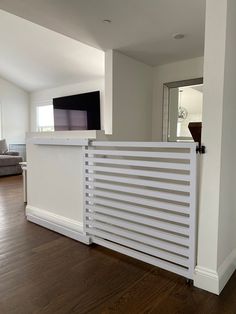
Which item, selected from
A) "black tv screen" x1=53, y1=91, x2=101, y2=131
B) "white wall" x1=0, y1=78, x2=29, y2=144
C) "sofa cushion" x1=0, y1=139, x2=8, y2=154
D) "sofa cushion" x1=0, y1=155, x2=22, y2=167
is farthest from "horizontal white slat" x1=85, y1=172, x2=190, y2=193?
"white wall" x1=0, y1=78, x2=29, y2=144

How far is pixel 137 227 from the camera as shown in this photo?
1.96 m

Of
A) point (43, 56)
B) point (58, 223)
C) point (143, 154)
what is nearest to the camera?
point (143, 154)

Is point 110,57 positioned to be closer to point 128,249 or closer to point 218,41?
point 218,41

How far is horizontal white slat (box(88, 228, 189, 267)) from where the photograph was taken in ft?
5.74

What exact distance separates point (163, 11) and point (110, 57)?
1.13 metres

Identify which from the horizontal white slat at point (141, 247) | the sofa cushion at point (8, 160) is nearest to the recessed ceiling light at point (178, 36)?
the horizontal white slat at point (141, 247)

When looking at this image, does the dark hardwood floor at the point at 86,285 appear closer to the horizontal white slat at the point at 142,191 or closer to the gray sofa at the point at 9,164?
the horizontal white slat at the point at 142,191

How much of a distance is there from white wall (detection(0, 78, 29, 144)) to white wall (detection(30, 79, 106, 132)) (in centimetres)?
21

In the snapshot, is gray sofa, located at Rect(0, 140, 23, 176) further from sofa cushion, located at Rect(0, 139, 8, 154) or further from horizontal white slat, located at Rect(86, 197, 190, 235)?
horizontal white slat, located at Rect(86, 197, 190, 235)

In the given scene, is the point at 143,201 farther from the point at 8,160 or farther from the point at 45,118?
the point at 45,118

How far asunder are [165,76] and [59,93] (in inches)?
149

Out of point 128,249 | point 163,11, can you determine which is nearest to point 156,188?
point 128,249

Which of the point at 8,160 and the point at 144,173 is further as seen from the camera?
the point at 8,160

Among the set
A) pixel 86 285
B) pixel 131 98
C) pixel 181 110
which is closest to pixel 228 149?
pixel 86 285
